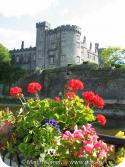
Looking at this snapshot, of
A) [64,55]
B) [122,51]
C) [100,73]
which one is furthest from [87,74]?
[64,55]

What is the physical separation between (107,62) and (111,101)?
10.4 feet

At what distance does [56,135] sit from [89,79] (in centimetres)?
1902

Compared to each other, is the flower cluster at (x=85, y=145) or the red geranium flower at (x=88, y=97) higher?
the red geranium flower at (x=88, y=97)

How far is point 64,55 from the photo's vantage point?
82.9 feet

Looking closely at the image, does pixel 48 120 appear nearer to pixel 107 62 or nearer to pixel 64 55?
pixel 107 62

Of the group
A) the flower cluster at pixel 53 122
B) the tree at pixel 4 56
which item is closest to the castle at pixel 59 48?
the tree at pixel 4 56

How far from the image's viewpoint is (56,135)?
5.32 ft

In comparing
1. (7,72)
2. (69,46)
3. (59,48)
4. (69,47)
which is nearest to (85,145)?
(7,72)

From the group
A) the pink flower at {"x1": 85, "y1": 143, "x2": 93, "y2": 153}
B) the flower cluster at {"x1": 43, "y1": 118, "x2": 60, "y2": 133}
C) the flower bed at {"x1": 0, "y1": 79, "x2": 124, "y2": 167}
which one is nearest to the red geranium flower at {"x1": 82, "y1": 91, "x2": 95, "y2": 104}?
the flower bed at {"x1": 0, "y1": 79, "x2": 124, "y2": 167}

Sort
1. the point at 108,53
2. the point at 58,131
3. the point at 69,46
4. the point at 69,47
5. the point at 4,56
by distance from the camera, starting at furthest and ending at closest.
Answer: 1. the point at 69,46
2. the point at 69,47
3. the point at 4,56
4. the point at 108,53
5. the point at 58,131

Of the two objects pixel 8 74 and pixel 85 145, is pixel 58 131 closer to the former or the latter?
pixel 85 145

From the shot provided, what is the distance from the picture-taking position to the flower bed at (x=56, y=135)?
1.57 m

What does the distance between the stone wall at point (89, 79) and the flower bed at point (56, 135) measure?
687 inches

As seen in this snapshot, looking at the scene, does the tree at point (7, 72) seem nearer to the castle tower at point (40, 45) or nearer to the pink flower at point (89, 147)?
the castle tower at point (40, 45)
